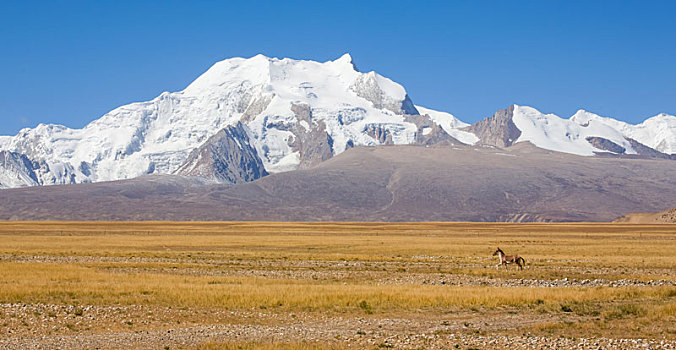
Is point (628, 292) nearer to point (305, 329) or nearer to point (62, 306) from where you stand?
point (305, 329)

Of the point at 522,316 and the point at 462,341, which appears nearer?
the point at 462,341

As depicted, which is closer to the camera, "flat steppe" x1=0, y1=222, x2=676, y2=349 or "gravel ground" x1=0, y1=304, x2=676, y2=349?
"gravel ground" x1=0, y1=304, x2=676, y2=349

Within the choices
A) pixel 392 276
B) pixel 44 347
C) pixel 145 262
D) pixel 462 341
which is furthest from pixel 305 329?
pixel 145 262

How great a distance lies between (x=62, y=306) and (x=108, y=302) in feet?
8.51

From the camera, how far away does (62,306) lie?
3350 centimetres

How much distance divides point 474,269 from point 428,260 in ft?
34.6

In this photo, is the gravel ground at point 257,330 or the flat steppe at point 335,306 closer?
the gravel ground at point 257,330

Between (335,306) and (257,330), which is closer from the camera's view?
(257,330)

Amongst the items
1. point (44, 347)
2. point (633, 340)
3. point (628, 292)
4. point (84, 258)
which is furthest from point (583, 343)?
point (84, 258)

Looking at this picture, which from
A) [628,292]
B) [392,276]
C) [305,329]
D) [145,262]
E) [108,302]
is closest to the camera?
[305,329]

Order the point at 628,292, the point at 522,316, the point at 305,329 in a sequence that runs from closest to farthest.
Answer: the point at 305,329, the point at 522,316, the point at 628,292

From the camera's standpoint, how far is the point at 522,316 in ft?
107

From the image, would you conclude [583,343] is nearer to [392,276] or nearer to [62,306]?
[62,306]

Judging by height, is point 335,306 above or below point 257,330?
above
